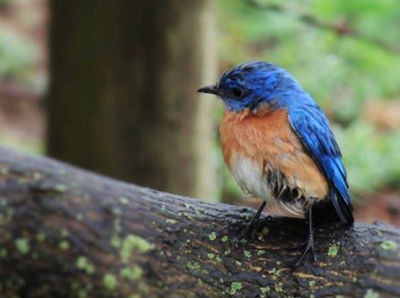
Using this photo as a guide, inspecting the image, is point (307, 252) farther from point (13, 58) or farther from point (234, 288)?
point (13, 58)

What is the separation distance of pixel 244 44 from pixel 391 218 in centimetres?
380

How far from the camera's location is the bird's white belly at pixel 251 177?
3.20 meters

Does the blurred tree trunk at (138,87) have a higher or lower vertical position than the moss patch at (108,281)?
higher

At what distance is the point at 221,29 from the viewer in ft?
34.5

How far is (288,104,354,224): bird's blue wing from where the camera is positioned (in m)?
3.27

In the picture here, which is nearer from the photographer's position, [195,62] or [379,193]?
[195,62]

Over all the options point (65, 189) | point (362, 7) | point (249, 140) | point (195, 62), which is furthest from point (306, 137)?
point (362, 7)

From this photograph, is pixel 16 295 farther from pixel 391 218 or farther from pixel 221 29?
pixel 221 29

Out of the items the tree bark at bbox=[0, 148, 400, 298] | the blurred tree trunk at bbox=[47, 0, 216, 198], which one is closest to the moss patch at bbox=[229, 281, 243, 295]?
the tree bark at bbox=[0, 148, 400, 298]

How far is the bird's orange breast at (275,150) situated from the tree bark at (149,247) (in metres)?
0.19

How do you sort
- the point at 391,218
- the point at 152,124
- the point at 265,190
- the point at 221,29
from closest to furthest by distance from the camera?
1. the point at 265,190
2. the point at 152,124
3. the point at 391,218
4. the point at 221,29

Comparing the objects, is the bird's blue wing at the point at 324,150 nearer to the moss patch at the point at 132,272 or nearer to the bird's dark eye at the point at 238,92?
the bird's dark eye at the point at 238,92

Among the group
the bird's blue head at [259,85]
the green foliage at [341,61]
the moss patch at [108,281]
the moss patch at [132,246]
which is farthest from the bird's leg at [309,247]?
the green foliage at [341,61]

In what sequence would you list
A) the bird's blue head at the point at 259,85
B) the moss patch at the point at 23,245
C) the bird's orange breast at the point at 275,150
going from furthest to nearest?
the bird's blue head at the point at 259,85 < the bird's orange breast at the point at 275,150 < the moss patch at the point at 23,245
